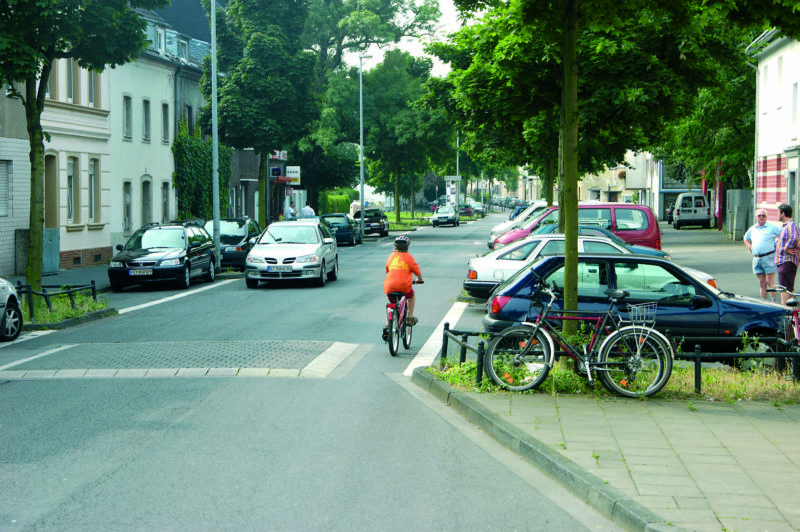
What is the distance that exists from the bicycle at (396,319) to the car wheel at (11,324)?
18.7 ft

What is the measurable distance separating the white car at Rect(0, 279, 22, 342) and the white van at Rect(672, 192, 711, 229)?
4856cm

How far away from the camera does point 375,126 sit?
188 feet

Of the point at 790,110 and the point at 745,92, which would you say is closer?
the point at 790,110

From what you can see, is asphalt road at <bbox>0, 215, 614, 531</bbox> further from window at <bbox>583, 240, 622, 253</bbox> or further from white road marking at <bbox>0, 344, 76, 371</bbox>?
window at <bbox>583, 240, 622, 253</bbox>

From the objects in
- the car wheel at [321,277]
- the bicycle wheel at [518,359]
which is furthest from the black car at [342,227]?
the bicycle wheel at [518,359]

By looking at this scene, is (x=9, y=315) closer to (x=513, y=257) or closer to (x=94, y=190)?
(x=513, y=257)

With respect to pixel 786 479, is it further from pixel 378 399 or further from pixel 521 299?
pixel 521 299

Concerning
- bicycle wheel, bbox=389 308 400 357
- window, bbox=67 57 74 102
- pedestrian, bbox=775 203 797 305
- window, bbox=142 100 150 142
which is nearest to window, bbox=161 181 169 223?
window, bbox=142 100 150 142

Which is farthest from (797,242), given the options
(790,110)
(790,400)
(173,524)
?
(790,110)

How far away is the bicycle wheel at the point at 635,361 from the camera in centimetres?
920

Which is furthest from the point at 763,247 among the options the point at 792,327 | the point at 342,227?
the point at 342,227

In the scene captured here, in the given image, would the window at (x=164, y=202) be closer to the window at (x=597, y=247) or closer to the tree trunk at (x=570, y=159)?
the window at (x=597, y=247)

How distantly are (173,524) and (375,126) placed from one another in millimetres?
52493

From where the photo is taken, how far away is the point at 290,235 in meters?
24.8
